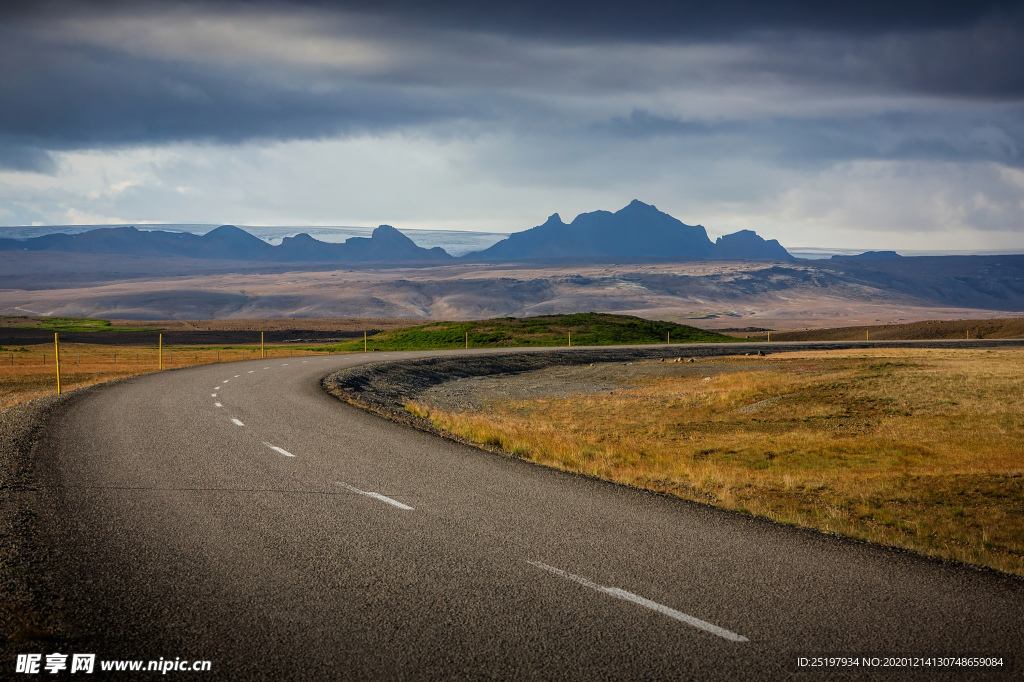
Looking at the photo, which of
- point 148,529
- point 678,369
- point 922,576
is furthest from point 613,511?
point 678,369

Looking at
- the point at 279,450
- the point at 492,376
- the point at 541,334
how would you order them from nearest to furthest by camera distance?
the point at 279,450, the point at 492,376, the point at 541,334

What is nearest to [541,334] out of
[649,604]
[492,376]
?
[492,376]

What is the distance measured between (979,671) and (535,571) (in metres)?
3.50

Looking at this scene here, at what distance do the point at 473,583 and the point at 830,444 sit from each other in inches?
628

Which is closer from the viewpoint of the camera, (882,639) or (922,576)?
(882,639)

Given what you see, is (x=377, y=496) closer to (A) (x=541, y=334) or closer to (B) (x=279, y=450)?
(B) (x=279, y=450)

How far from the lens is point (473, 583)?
674 cm

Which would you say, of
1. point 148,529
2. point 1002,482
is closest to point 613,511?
point 148,529

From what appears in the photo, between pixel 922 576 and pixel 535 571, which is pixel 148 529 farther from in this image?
pixel 922 576

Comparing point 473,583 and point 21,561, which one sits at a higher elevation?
point 473,583

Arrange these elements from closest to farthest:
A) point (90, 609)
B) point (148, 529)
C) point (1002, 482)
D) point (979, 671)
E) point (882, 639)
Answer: point (979, 671), point (882, 639), point (90, 609), point (148, 529), point (1002, 482)

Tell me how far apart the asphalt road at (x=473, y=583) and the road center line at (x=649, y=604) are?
0.7 inches

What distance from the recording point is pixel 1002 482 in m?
13.1

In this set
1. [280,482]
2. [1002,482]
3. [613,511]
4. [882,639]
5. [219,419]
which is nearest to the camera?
[882,639]
